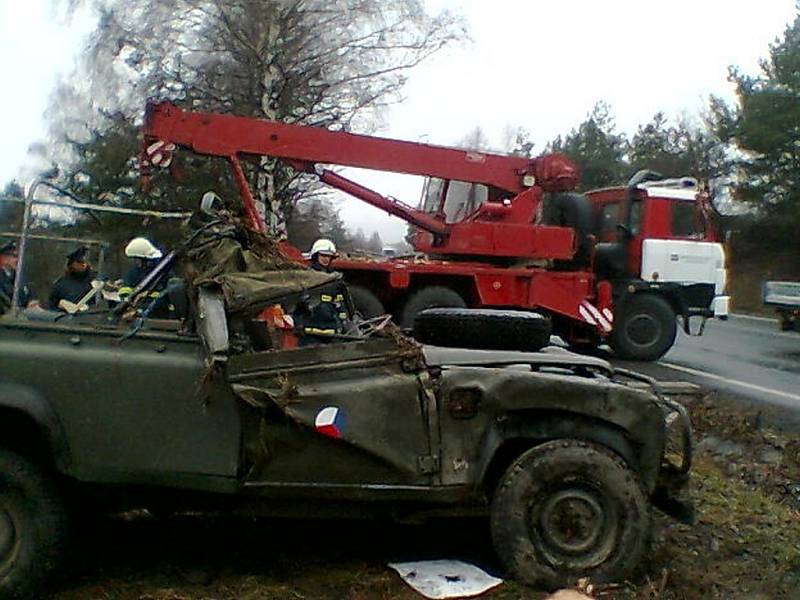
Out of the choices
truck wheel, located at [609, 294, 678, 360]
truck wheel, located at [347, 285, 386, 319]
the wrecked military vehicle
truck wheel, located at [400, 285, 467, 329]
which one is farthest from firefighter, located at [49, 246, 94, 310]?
truck wheel, located at [609, 294, 678, 360]

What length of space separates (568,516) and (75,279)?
11.3 feet

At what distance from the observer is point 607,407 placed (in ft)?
14.7

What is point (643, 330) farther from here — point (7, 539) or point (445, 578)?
point (7, 539)

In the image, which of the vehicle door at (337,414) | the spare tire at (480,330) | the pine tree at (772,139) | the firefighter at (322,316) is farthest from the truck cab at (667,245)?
the pine tree at (772,139)

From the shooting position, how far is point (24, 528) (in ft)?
13.5

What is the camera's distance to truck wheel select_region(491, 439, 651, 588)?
4.37 meters

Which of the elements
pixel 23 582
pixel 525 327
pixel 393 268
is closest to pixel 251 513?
pixel 23 582

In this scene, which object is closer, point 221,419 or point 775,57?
point 221,419

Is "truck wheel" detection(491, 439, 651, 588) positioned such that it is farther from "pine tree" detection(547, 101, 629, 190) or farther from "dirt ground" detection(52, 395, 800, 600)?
"pine tree" detection(547, 101, 629, 190)

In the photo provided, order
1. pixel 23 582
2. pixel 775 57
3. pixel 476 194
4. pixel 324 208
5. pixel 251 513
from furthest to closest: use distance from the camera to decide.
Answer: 1. pixel 775 57
2. pixel 324 208
3. pixel 476 194
4. pixel 251 513
5. pixel 23 582

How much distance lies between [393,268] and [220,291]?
297 inches

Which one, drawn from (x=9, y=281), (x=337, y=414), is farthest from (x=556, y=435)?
(x=9, y=281)

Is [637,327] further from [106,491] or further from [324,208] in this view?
[324,208]

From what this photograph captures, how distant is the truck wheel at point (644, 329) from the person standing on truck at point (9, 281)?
8980 millimetres
